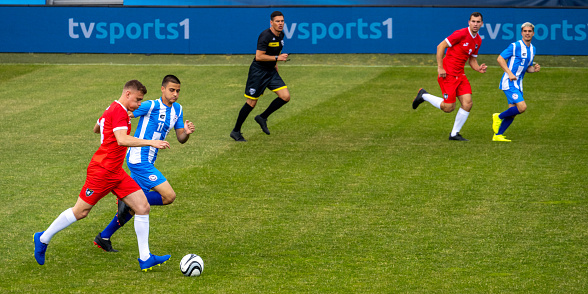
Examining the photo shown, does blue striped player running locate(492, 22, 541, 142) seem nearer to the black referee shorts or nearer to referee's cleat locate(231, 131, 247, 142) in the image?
the black referee shorts

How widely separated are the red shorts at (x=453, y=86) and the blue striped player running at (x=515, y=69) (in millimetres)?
658

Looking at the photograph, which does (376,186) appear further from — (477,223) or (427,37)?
(427,37)

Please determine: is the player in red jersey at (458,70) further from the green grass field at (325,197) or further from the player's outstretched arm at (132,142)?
the player's outstretched arm at (132,142)

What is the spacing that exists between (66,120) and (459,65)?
25.9 ft

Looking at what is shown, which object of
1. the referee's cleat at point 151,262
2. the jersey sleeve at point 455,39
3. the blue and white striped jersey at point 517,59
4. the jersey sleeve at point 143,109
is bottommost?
the referee's cleat at point 151,262

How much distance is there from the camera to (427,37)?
23359mm

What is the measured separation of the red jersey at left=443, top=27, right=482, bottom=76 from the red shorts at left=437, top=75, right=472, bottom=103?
0.09 metres

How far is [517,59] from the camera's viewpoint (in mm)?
13227

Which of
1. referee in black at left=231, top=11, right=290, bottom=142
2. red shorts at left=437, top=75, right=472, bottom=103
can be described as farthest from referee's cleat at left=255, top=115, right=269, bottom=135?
red shorts at left=437, top=75, right=472, bottom=103

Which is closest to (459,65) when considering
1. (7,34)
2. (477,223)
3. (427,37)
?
(477,223)

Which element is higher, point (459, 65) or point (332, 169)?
point (459, 65)

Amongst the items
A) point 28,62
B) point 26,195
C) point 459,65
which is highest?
point 459,65

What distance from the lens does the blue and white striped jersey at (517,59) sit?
1316 centimetres

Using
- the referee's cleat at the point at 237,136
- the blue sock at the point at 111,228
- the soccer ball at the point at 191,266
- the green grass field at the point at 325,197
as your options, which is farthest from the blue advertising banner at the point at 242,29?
the soccer ball at the point at 191,266
